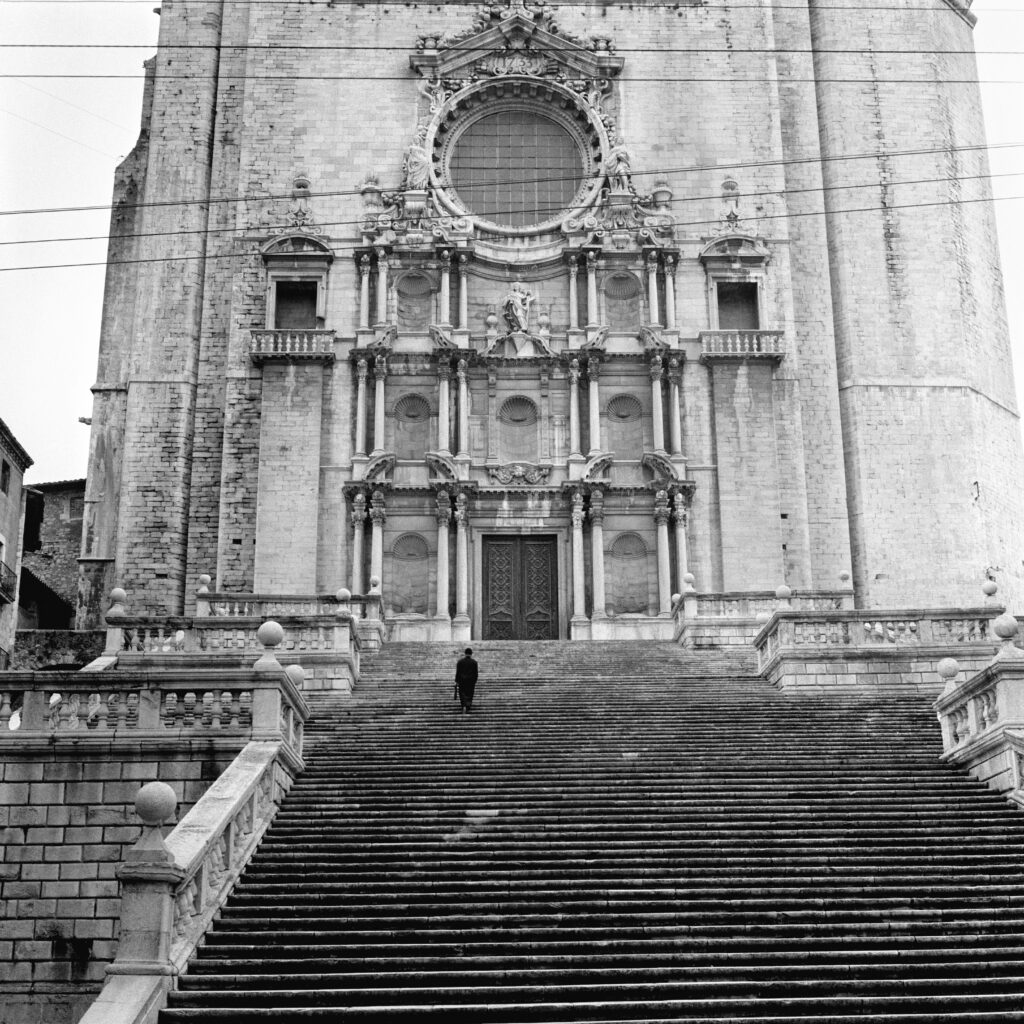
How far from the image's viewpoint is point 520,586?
29.9 meters

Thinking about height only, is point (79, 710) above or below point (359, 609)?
below

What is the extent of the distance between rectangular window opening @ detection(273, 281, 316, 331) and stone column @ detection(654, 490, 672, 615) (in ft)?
26.9

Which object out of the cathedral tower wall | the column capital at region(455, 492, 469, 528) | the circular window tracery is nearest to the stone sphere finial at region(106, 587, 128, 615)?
the column capital at region(455, 492, 469, 528)

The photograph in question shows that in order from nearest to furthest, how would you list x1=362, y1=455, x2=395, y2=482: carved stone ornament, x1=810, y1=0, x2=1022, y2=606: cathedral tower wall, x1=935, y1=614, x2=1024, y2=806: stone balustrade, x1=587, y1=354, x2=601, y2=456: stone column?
1. x1=935, y1=614, x2=1024, y2=806: stone balustrade
2. x1=362, y1=455, x2=395, y2=482: carved stone ornament
3. x1=587, y1=354, x2=601, y2=456: stone column
4. x1=810, y1=0, x2=1022, y2=606: cathedral tower wall

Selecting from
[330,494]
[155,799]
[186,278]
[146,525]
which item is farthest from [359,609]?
[155,799]

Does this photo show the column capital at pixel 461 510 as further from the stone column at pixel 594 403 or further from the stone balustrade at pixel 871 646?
the stone balustrade at pixel 871 646

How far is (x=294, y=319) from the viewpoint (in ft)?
103

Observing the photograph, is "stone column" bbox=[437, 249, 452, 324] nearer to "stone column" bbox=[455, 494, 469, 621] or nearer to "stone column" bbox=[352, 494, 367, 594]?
"stone column" bbox=[455, 494, 469, 621]

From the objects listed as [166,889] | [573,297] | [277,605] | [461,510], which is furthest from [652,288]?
[166,889]

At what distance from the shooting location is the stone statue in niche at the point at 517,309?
3095 cm

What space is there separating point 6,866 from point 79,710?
65.6 inches

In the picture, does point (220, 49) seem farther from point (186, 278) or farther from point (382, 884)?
point (382, 884)

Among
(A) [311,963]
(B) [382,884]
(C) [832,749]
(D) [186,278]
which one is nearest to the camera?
(A) [311,963]

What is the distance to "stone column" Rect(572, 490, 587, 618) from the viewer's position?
95.9 feet
